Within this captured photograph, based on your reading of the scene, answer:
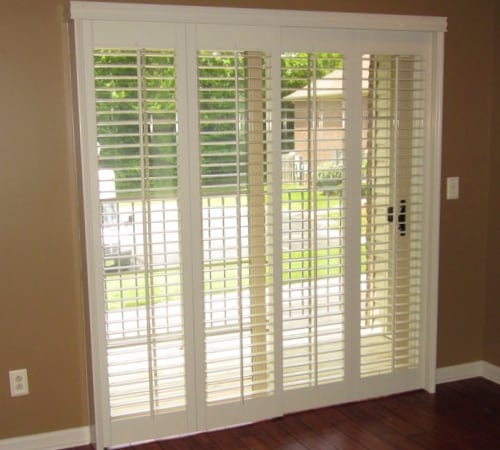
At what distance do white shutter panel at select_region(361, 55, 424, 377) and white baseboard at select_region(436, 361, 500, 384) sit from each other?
33 centimetres

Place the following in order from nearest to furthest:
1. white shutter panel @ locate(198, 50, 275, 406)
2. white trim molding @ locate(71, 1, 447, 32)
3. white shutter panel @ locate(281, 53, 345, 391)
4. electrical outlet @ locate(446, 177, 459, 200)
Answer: white trim molding @ locate(71, 1, 447, 32), white shutter panel @ locate(198, 50, 275, 406), white shutter panel @ locate(281, 53, 345, 391), electrical outlet @ locate(446, 177, 459, 200)

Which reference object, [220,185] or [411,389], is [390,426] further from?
[220,185]

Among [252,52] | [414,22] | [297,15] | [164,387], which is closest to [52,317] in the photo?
[164,387]

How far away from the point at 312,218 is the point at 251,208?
345 mm

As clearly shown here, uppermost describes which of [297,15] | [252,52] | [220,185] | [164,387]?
[297,15]

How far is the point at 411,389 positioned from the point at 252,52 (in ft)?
7.10

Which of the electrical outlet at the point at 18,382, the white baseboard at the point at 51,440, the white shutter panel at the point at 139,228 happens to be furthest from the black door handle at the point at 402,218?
the electrical outlet at the point at 18,382

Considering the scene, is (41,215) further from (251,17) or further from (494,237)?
(494,237)

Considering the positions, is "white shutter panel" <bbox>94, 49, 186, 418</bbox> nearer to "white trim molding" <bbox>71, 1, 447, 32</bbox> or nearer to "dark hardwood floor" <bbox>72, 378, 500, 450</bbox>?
"white trim molding" <bbox>71, 1, 447, 32</bbox>

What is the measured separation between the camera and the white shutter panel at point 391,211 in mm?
3322

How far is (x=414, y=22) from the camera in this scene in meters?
3.28

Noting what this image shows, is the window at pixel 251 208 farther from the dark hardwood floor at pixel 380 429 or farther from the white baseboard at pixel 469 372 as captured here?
the white baseboard at pixel 469 372

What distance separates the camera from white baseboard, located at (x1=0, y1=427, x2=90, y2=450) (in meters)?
3.00

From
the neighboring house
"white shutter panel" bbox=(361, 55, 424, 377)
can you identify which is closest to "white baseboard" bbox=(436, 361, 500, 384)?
"white shutter panel" bbox=(361, 55, 424, 377)
